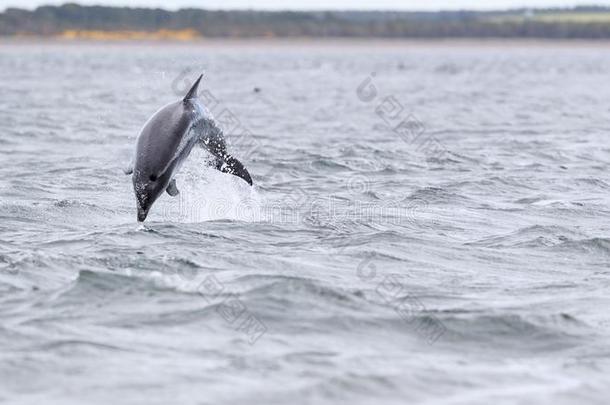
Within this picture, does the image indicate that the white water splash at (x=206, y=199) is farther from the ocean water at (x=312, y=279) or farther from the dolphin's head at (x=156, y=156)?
the dolphin's head at (x=156, y=156)

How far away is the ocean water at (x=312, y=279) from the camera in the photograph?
351 inches

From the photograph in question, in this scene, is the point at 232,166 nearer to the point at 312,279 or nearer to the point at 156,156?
the point at 156,156

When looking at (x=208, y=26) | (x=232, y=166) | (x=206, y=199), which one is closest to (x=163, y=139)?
(x=232, y=166)

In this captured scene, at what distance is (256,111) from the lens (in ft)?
133

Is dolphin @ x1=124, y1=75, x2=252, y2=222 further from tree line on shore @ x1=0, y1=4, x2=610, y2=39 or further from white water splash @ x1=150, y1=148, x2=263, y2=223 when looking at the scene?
tree line on shore @ x1=0, y1=4, x2=610, y2=39

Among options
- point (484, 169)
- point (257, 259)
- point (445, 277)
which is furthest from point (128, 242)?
point (484, 169)

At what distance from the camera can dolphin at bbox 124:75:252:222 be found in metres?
13.1

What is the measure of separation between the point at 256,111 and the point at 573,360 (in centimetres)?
3149

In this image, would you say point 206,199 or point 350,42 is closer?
point 206,199

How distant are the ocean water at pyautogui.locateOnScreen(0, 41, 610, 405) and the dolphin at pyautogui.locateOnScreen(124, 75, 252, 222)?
600mm

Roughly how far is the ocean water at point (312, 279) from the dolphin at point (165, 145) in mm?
600

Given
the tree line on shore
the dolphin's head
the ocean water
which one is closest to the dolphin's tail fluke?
the ocean water

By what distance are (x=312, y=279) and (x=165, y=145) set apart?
2500 millimetres

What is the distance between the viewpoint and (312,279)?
11.8 meters
